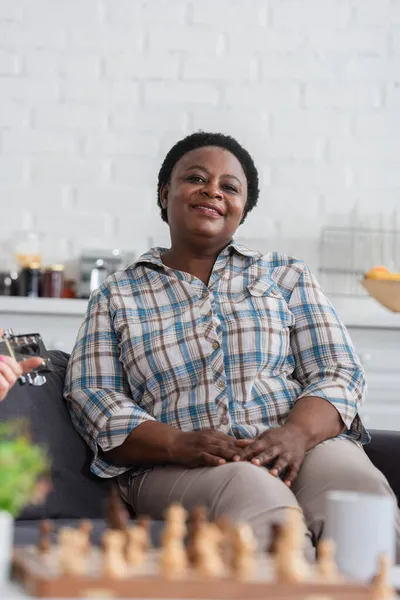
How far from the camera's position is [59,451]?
6.55 ft

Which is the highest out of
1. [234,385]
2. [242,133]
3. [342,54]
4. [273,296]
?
[342,54]

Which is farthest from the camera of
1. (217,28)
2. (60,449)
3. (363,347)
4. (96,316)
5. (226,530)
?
(217,28)

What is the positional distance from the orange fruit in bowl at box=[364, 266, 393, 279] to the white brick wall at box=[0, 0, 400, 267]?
326 mm

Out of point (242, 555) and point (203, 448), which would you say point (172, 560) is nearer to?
point (242, 555)

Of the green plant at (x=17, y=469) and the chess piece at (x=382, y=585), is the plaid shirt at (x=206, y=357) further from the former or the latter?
the chess piece at (x=382, y=585)

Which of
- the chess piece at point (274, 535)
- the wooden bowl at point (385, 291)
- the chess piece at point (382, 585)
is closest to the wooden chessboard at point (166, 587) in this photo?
the chess piece at point (382, 585)

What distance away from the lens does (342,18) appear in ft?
11.8

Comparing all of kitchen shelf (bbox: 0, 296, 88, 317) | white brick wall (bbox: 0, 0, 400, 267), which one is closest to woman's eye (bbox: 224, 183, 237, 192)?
kitchen shelf (bbox: 0, 296, 88, 317)

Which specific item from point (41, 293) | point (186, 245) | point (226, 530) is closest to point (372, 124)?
point (41, 293)

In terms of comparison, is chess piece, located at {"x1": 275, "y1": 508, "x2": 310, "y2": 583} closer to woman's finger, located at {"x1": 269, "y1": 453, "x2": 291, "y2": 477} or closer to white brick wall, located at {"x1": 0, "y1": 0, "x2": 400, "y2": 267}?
woman's finger, located at {"x1": 269, "y1": 453, "x2": 291, "y2": 477}

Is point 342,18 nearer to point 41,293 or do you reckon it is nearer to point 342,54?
point 342,54

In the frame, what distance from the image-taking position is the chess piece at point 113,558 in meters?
0.93

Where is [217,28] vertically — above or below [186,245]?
above

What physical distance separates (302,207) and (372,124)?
0.40 metres
